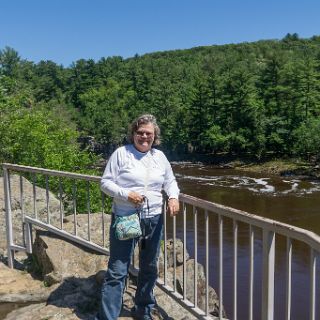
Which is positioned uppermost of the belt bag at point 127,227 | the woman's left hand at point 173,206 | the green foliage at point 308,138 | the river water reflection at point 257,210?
the woman's left hand at point 173,206

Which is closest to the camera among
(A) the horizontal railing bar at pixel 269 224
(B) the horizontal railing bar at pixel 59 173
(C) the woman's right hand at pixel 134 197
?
(A) the horizontal railing bar at pixel 269 224

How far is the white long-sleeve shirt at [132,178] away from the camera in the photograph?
353 centimetres

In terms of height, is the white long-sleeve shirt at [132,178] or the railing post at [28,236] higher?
the white long-sleeve shirt at [132,178]

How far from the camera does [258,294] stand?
13.8 metres

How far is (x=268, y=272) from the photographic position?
2.92m

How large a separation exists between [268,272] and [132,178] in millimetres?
1200

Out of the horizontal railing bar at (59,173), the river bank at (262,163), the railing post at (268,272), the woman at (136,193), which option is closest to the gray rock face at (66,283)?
the woman at (136,193)

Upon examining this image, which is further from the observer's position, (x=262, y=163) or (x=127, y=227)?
(x=262, y=163)

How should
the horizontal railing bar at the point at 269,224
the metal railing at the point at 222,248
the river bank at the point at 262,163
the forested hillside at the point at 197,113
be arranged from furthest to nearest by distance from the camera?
the river bank at the point at 262,163 → the forested hillside at the point at 197,113 → the metal railing at the point at 222,248 → the horizontal railing bar at the point at 269,224

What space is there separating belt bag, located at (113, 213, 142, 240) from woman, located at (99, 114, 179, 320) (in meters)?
0.06

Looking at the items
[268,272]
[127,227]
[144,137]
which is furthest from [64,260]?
[268,272]

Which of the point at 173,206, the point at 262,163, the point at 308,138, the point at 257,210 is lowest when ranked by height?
the point at 257,210

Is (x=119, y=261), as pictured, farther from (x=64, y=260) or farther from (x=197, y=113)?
(x=197, y=113)

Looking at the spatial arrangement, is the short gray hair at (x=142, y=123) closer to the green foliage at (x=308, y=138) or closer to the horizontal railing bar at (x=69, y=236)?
the horizontal railing bar at (x=69, y=236)
